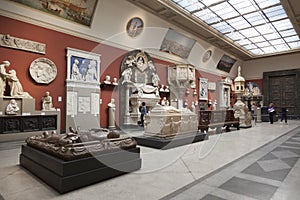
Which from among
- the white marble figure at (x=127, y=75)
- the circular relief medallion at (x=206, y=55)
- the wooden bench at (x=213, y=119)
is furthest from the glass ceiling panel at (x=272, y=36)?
the white marble figure at (x=127, y=75)

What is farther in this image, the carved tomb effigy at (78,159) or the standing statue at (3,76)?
the standing statue at (3,76)

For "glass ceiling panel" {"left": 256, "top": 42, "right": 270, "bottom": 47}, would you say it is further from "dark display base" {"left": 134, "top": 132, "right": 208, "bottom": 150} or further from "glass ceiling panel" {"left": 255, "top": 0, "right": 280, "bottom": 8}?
"dark display base" {"left": 134, "top": 132, "right": 208, "bottom": 150}

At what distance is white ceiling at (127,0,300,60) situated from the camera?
8.19m

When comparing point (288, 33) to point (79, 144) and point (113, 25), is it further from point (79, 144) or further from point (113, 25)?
point (79, 144)

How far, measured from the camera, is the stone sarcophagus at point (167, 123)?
461cm

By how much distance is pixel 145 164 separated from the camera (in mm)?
3180

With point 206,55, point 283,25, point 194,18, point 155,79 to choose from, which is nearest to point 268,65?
point 283,25

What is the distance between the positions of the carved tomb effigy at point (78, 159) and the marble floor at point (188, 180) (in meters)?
0.09

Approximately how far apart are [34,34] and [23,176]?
4.84m

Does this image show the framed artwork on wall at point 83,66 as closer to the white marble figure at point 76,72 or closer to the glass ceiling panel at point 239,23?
the white marble figure at point 76,72

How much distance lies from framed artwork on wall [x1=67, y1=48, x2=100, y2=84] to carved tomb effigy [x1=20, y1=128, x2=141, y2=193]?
413cm

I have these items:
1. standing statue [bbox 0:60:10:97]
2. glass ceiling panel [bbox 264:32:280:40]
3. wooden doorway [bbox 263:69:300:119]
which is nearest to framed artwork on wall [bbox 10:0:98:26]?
standing statue [bbox 0:60:10:97]

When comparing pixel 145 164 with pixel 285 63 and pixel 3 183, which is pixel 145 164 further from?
pixel 285 63

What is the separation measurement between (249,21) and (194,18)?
130 inches
